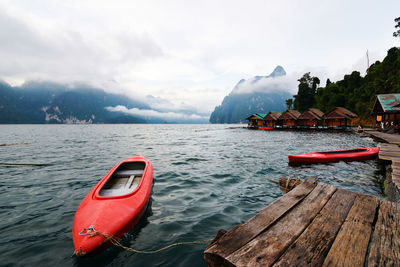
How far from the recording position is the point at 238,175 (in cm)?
901

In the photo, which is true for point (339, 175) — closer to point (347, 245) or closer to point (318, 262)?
point (347, 245)

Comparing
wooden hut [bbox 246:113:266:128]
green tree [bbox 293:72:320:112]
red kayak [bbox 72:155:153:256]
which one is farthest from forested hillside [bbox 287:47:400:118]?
red kayak [bbox 72:155:153:256]

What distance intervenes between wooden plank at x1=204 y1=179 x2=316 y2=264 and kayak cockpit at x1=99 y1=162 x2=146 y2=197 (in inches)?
155

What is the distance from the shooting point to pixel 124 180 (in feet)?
23.4

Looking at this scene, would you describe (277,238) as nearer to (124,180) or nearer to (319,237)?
(319,237)

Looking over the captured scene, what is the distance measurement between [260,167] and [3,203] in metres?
11.3

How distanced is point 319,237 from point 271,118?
58068 millimetres

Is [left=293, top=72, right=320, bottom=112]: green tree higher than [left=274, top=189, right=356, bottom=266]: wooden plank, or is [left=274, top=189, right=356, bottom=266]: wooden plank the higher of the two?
[left=293, top=72, right=320, bottom=112]: green tree

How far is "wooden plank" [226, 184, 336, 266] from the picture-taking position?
6.01 feet

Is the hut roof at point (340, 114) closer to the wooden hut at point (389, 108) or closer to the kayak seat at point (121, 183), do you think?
the wooden hut at point (389, 108)

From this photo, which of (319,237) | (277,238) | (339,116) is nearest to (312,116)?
(339,116)

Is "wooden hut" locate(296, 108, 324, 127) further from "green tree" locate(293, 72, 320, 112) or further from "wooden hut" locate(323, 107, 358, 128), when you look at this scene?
"green tree" locate(293, 72, 320, 112)

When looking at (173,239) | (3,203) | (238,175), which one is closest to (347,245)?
(173,239)

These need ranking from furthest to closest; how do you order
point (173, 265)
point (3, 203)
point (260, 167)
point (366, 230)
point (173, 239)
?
point (260, 167) → point (3, 203) → point (173, 239) → point (173, 265) → point (366, 230)
